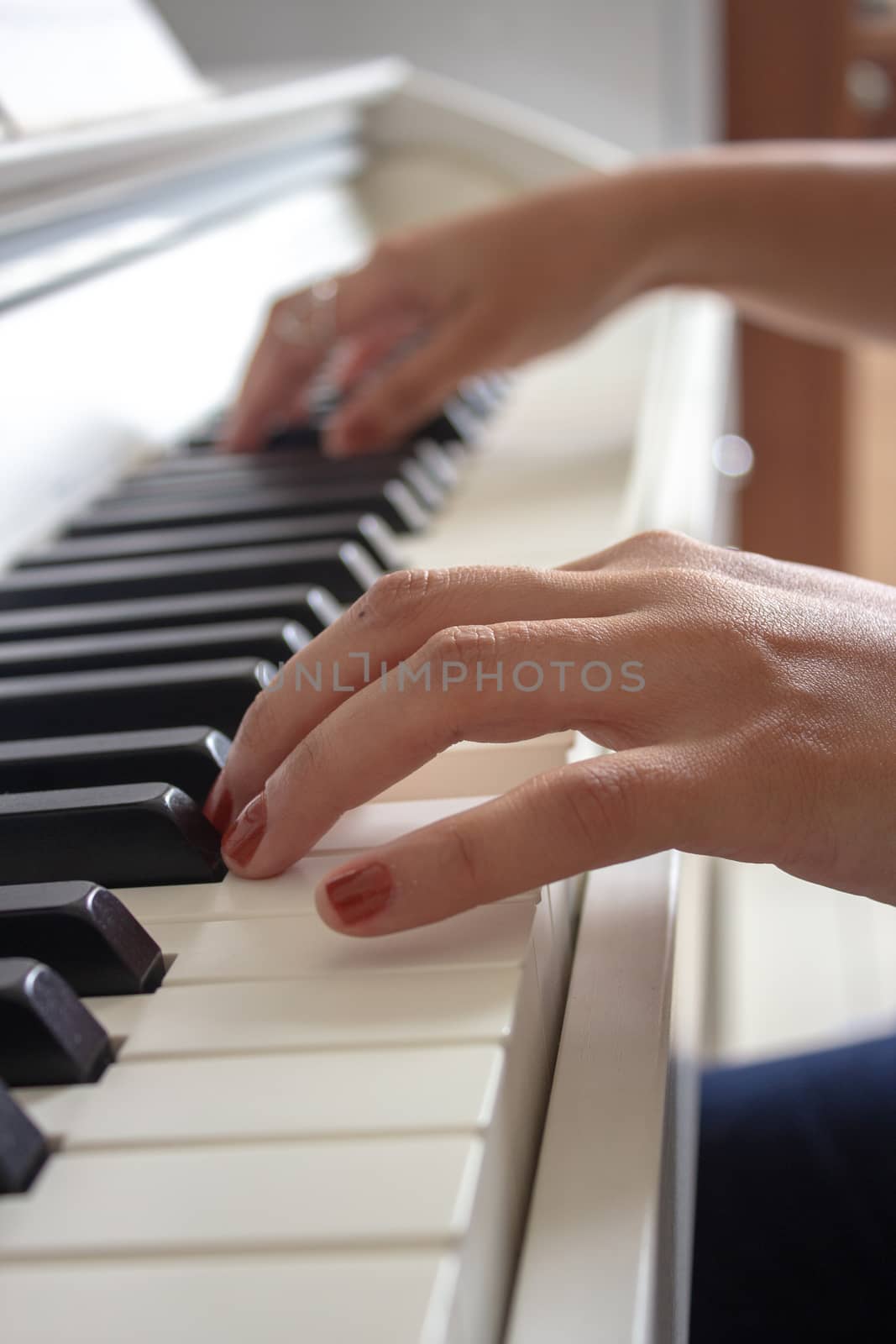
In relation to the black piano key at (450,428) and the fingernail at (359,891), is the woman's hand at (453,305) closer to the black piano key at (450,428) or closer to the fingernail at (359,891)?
the black piano key at (450,428)

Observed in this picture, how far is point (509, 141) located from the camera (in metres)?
1.75

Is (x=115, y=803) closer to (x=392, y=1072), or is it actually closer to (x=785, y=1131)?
(x=392, y=1072)

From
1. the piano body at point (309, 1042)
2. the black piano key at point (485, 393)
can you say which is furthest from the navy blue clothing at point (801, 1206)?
the black piano key at point (485, 393)

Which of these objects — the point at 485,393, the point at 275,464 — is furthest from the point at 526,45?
the point at 275,464

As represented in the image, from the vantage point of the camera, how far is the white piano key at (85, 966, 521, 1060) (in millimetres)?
440

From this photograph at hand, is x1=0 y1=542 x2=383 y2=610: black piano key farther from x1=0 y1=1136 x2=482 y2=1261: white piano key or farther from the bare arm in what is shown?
the bare arm

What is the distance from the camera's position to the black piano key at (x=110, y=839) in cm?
56

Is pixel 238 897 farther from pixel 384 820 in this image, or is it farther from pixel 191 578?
pixel 191 578

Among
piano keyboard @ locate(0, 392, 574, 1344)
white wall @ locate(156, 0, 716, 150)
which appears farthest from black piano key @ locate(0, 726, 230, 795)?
white wall @ locate(156, 0, 716, 150)

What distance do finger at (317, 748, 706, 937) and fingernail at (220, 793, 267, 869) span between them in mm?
75

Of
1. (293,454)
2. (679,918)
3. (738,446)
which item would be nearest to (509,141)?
(293,454)

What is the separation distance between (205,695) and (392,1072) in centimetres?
30

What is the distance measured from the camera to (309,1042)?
17.4 inches

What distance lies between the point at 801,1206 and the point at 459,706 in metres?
0.43
